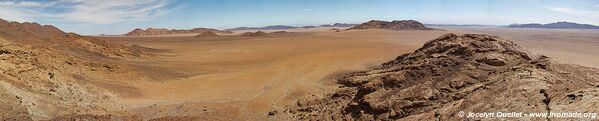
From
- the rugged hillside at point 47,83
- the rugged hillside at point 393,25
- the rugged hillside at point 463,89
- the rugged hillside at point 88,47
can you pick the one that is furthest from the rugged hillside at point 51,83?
the rugged hillside at point 393,25

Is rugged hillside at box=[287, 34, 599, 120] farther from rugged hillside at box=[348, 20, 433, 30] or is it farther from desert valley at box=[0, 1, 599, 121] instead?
rugged hillside at box=[348, 20, 433, 30]

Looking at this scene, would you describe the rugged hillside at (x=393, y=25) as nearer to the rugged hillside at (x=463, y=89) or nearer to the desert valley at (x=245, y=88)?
the desert valley at (x=245, y=88)

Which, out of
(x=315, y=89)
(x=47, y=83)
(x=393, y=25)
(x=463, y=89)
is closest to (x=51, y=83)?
(x=47, y=83)

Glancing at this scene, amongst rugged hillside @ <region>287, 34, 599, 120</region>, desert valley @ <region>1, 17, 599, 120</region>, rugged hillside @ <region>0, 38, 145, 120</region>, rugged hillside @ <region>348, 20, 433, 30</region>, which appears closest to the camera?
rugged hillside @ <region>287, 34, 599, 120</region>

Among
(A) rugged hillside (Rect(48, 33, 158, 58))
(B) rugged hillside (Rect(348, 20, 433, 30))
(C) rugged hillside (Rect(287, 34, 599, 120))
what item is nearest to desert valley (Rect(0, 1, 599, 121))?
(C) rugged hillside (Rect(287, 34, 599, 120))

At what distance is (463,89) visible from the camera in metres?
16.4

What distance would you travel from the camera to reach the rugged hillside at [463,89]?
1232 cm

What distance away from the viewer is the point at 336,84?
26281 mm

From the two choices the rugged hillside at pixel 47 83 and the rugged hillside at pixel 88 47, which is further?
the rugged hillside at pixel 88 47

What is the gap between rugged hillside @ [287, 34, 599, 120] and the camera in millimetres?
12316

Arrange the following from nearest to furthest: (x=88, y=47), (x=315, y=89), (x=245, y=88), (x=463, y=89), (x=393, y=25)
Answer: (x=463, y=89), (x=315, y=89), (x=245, y=88), (x=88, y=47), (x=393, y=25)

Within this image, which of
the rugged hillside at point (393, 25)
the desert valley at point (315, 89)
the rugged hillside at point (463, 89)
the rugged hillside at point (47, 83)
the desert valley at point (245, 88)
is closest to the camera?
the rugged hillside at point (463, 89)

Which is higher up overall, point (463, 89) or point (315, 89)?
point (463, 89)

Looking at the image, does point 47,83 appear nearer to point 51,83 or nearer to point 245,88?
point 51,83
